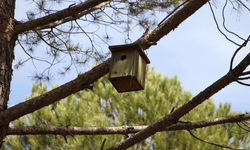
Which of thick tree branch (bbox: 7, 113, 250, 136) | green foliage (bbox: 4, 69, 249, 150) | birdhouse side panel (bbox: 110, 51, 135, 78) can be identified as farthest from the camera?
green foliage (bbox: 4, 69, 249, 150)

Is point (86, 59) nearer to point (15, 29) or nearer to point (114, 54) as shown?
point (15, 29)

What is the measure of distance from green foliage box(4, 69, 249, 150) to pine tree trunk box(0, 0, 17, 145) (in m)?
3.86

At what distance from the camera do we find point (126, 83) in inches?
78.1

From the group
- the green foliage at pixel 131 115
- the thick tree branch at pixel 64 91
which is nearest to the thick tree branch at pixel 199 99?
the thick tree branch at pixel 64 91

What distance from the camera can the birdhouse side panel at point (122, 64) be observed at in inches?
75.2

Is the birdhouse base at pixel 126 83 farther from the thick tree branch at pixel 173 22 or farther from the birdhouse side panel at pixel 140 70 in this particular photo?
the thick tree branch at pixel 173 22

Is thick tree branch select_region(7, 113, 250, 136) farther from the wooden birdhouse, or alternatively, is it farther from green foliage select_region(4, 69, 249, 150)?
green foliage select_region(4, 69, 249, 150)

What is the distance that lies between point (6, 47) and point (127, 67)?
0.96 m

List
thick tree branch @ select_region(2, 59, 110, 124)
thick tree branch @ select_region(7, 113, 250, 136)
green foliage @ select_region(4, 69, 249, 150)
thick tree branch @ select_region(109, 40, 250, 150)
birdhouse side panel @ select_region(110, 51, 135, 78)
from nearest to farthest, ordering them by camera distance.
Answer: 1. thick tree branch @ select_region(109, 40, 250, 150)
2. birdhouse side panel @ select_region(110, 51, 135, 78)
3. thick tree branch @ select_region(2, 59, 110, 124)
4. thick tree branch @ select_region(7, 113, 250, 136)
5. green foliage @ select_region(4, 69, 249, 150)

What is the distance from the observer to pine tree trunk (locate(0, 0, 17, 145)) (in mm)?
2275

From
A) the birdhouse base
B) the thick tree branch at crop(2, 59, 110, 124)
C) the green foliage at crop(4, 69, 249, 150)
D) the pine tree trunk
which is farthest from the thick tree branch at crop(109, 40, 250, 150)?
the green foliage at crop(4, 69, 249, 150)

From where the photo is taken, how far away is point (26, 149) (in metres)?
7.98

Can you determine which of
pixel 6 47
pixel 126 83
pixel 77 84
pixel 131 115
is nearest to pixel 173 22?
pixel 126 83

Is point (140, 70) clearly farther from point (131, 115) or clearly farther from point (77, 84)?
point (131, 115)
